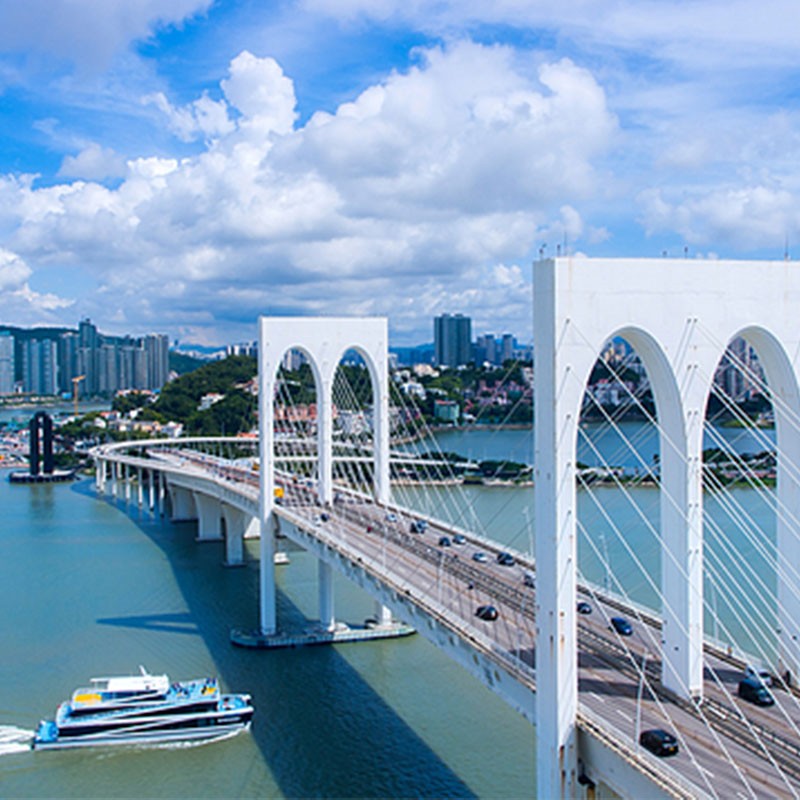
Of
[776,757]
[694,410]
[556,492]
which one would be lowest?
[776,757]

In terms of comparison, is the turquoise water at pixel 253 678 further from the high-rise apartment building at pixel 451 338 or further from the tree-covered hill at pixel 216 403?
the high-rise apartment building at pixel 451 338

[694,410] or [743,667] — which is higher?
[694,410]

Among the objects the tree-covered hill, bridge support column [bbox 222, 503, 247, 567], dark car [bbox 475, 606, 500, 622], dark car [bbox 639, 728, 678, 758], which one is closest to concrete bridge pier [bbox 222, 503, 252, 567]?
bridge support column [bbox 222, 503, 247, 567]

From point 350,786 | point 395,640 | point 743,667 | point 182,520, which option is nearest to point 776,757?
point 743,667

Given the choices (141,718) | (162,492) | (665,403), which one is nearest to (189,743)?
(141,718)

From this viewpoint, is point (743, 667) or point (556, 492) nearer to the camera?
point (556, 492)

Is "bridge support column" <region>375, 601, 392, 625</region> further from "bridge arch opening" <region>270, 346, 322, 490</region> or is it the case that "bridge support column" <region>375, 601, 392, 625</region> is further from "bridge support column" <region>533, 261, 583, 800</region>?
"bridge arch opening" <region>270, 346, 322, 490</region>

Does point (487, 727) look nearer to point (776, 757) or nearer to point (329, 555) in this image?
point (329, 555)

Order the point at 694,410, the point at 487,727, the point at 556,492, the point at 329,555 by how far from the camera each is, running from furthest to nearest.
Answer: the point at 329,555
the point at 487,727
the point at 694,410
the point at 556,492

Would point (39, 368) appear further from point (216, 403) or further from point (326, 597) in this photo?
point (326, 597)
